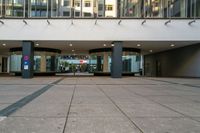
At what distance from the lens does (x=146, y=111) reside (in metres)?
9.52

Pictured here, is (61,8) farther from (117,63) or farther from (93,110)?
(93,110)

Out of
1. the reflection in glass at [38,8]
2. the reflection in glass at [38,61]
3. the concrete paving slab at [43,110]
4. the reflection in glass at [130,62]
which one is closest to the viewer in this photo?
the concrete paving slab at [43,110]

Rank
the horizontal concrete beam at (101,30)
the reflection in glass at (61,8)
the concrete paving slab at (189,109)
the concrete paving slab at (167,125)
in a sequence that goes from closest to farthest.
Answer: the concrete paving slab at (167,125), the concrete paving slab at (189,109), the horizontal concrete beam at (101,30), the reflection in glass at (61,8)

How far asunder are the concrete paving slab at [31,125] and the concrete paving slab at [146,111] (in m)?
2.21

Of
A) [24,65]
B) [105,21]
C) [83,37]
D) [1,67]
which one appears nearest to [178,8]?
[105,21]

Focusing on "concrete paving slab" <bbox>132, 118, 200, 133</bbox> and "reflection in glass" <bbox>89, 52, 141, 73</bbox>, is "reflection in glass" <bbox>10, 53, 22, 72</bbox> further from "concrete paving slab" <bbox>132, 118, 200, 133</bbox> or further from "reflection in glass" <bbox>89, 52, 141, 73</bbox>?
"concrete paving slab" <bbox>132, 118, 200, 133</bbox>

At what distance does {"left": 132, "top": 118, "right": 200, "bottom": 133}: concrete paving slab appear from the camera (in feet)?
22.5

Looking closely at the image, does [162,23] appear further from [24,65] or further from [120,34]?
[24,65]

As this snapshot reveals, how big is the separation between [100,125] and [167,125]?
1.48 m

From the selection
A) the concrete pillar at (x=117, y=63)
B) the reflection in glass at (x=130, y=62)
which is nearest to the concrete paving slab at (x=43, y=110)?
the concrete pillar at (x=117, y=63)

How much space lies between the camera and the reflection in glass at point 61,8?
35062 mm

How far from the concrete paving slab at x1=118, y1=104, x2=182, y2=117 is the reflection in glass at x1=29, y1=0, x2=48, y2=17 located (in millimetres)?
26060

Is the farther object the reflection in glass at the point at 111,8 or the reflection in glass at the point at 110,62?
the reflection in glass at the point at 110,62

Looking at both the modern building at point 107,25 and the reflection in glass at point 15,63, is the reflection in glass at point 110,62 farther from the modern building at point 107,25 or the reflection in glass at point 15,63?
the reflection in glass at point 15,63
